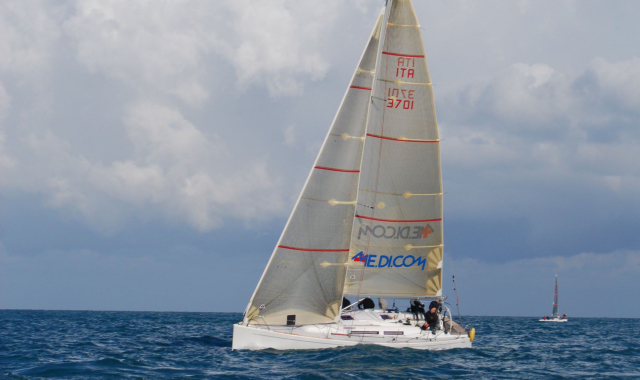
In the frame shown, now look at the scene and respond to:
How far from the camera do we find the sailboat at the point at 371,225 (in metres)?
22.3

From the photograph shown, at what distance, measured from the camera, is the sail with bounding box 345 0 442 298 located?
939 inches

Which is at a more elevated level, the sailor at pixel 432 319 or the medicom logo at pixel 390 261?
the medicom logo at pixel 390 261

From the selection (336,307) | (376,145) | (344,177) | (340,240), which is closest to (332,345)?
(336,307)

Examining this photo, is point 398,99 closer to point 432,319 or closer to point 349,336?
point 432,319

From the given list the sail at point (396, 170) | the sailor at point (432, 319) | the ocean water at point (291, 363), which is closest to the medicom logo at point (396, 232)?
the sail at point (396, 170)

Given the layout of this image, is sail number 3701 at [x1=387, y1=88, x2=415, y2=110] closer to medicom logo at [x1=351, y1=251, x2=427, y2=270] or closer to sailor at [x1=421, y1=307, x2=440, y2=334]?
medicom logo at [x1=351, y1=251, x2=427, y2=270]

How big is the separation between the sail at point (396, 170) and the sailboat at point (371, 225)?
39 mm

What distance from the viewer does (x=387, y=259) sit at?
24.6 metres

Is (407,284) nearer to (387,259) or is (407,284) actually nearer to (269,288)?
(387,259)

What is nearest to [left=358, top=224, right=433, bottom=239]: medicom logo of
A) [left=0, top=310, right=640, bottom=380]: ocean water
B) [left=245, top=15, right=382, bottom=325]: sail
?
[left=245, top=15, right=382, bottom=325]: sail

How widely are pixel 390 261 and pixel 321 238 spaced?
3.55 m

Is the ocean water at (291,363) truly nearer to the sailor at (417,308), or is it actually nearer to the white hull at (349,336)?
→ the white hull at (349,336)

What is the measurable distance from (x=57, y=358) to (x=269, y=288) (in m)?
7.58

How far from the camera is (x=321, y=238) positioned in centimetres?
2270
